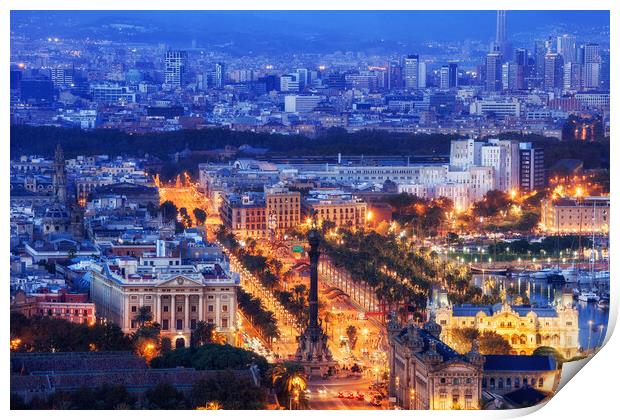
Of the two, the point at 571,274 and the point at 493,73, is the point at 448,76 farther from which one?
the point at 571,274

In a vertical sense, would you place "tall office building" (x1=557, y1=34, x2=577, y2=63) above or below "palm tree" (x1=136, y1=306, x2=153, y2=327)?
above

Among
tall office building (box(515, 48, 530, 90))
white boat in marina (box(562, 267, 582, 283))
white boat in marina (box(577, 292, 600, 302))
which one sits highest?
tall office building (box(515, 48, 530, 90))

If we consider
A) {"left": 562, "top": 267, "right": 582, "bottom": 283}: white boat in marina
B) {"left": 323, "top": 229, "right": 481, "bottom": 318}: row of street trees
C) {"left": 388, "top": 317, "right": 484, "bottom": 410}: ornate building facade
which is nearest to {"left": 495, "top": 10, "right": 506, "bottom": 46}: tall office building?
{"left": 323, "top": 229, "right": 481, "bottom": 318}: row of street trees

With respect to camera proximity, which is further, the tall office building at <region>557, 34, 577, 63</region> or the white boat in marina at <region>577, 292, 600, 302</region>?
the tall office building at <region>557, 34, 577, 63</region>

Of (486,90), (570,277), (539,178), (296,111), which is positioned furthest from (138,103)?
(570,277)

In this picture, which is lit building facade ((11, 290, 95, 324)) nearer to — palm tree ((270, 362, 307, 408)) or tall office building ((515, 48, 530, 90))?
palm tree ((270, 362, 307, 408))

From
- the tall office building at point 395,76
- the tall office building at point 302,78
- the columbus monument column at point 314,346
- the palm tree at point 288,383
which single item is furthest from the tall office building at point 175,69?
the palm tree at point 288,383

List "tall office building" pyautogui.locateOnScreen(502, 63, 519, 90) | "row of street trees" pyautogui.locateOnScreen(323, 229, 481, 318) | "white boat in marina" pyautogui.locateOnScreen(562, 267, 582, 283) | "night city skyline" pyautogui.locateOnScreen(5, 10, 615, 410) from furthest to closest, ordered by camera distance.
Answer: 1. "tall office building" pyautogui.locateOnScreen(502, 63, 519, 90)
2. "white boat in marina" pyautogui.locateOnScreen(562, 267, 582, 283)
3. "row of street trees" pyautogui.locateOnScreen(323, 229, 481, 318)
4. "night city skyline" pyautogui.locateOnScreen(5, 10, 615, 410)
